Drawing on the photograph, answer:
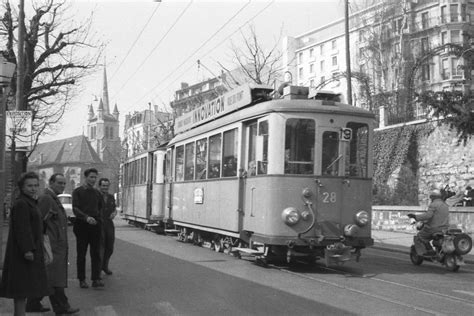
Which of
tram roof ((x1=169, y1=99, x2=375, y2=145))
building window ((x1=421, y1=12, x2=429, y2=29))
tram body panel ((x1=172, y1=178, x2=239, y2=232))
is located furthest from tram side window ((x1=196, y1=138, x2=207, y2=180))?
building window ((x1=421, y1=12, x2=429, y2=29))

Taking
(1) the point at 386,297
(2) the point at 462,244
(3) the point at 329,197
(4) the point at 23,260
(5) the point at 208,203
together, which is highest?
(3) the point at 329,197

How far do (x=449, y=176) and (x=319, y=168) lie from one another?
19429 mm

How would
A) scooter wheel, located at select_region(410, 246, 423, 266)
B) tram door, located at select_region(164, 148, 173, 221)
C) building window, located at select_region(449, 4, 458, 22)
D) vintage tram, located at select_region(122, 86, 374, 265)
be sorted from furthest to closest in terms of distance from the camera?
building window, located at select_region(449, 4, 458, 22)
tram door, located at select_region(164, 148, 173, 221)
scooter wheel, located at select_region(410, 246, 423, 266)
vintage tram, located at select_region(122, 86, 374, 265)

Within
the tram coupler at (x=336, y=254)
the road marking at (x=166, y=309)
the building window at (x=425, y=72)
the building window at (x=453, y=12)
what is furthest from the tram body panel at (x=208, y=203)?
the building window at (x=453, y=12)

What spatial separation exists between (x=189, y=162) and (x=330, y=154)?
5.63m

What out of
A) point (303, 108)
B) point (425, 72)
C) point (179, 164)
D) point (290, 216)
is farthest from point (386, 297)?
point (425, 72)

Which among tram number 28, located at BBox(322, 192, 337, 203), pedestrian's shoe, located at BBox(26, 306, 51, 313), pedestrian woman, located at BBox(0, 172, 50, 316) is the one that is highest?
tram number 28, located at BBox(322, 192, 337, 203)

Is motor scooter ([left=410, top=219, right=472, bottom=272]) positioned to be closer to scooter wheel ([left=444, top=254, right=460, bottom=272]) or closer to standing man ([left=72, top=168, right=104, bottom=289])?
scooter wheel ([left=444, top=254, right=460, bottom=272])

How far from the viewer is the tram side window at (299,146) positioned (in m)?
10.7

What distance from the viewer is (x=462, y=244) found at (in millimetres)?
11758

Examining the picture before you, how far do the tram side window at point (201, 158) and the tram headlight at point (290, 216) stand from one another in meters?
4.12

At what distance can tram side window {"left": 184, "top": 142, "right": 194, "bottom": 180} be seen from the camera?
15.4 meters

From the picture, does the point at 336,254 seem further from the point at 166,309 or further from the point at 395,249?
the point at 395,249

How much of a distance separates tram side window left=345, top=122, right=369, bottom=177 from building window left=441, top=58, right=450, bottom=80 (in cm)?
4720
